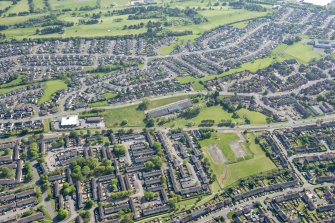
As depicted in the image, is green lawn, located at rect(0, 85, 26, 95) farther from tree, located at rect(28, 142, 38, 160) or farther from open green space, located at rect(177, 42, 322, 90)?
open green space, located at rect(177, 42, 322, 90)

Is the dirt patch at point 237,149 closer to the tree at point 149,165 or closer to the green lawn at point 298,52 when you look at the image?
the tree at point 149,165

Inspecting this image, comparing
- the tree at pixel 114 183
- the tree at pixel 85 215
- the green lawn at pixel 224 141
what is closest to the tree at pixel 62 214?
the tree at pixel 85 215

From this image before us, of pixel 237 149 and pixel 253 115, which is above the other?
pixel 253 115

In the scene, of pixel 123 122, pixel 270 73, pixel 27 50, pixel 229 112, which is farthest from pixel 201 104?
pixel 27 50

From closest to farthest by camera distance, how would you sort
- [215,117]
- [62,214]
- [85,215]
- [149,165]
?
[62,214]
[85,215]
[149,165]
[215,117]

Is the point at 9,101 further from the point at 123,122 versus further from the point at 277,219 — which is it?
the point at 277,219

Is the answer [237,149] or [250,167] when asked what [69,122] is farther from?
[250,167]

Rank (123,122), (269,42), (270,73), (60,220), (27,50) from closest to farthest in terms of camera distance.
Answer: (60,220)
(123,122)
(270,73)
(27,50)
(269,42)

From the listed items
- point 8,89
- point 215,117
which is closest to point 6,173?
point 8,89
